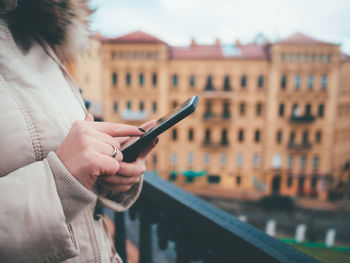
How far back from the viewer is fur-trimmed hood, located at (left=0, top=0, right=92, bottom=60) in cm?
80

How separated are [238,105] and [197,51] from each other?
5061 millimetres

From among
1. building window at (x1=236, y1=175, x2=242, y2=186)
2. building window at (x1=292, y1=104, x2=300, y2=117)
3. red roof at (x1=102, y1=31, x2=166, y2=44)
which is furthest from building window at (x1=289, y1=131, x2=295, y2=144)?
red roof at (x1=102, y1=31, x2=166, y2=44)

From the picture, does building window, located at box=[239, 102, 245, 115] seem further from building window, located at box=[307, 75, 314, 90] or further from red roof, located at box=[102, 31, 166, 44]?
red roof, located at box=[102, 31, 166, 44]

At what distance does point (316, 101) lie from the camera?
1680cm

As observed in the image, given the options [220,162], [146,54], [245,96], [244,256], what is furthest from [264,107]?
[244,256]

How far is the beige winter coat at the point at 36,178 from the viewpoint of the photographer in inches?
19.1

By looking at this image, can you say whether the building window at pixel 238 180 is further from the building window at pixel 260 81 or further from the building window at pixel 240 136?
the building window at pixel 260 81

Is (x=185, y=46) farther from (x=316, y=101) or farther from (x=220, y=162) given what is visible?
(x=316, y=101)

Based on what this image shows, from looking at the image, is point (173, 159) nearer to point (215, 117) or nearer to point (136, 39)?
point (215, 117)

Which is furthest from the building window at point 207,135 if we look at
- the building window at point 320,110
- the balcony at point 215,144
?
the building window at point 320,110

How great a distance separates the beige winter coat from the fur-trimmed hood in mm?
97

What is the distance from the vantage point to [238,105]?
16875 millimetres

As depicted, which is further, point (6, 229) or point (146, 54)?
point (146, 54)

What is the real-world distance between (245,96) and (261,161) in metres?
5.09
